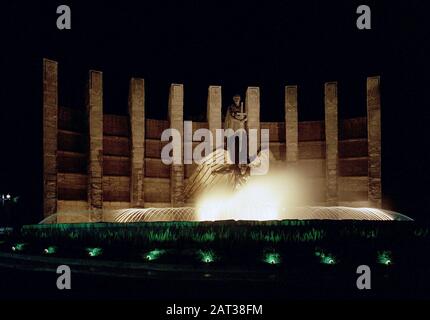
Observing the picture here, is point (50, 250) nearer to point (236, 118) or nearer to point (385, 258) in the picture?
point (236, 118)

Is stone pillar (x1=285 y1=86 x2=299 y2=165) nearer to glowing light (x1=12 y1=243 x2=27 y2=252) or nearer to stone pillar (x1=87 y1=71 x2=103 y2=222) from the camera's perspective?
stone pillar (x1=87 y1=71 x2=103 y2=222)

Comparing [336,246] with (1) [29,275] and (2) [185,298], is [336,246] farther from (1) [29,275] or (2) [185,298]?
(1) [29,275]

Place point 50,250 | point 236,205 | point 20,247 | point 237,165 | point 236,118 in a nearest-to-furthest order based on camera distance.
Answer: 1. point 50,250
2. point 20,247
3. point 237,165
4. point 236,205
5. point 236,118

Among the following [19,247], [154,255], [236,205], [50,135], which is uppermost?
[50,135]

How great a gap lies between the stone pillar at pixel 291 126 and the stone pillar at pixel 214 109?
3.62 metres

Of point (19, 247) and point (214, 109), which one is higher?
point (214, 109)

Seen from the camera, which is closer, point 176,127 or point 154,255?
point 154,255

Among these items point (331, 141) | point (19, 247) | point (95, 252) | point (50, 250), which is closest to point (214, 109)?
point (331, 141)

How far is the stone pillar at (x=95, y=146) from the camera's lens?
91.1 ft

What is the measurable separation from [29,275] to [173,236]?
3314 millimetres

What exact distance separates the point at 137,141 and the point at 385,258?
62.4 feet

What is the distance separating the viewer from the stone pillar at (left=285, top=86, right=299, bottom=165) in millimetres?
29719

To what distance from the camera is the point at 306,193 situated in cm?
2973

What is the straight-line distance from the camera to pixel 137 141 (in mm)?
29281
